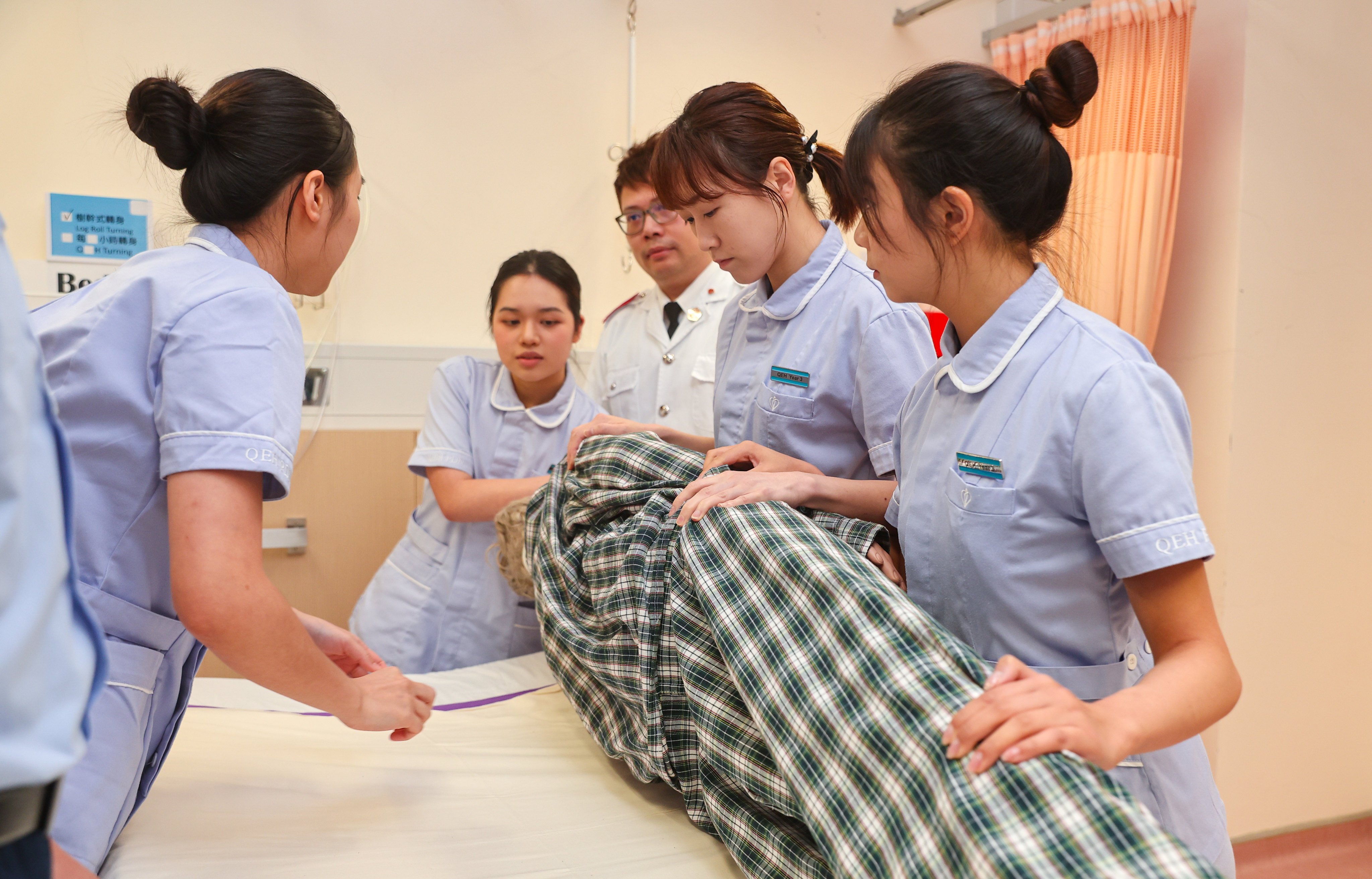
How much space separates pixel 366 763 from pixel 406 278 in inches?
68.0

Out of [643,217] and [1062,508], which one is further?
[643,217]

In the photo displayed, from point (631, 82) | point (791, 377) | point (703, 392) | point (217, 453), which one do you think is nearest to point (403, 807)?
point (217, 453)

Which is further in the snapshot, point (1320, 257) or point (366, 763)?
point (1320, 257)

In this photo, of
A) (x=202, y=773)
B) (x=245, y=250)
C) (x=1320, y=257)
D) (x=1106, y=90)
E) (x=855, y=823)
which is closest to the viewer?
(x=855, y=823)

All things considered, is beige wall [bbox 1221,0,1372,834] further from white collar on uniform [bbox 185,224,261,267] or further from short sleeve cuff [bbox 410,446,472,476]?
white collar on uniform [bbox 185,224,261,267]

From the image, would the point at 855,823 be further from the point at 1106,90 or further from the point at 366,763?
the point at 1106,90

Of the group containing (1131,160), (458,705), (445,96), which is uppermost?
(445,96)

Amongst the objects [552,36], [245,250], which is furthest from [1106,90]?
[245,250]

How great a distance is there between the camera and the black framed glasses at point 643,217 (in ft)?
7.36

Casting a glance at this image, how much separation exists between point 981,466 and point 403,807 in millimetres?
850

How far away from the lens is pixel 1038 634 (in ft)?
3.14

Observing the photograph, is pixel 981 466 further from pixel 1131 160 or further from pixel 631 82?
pixel 631 82

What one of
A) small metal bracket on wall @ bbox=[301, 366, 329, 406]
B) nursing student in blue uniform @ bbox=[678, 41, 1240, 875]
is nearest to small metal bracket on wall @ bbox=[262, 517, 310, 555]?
small metal bracket on wall @ bbox=[301, 366, 329, 406]

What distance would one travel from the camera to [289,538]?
2578 millimetres
